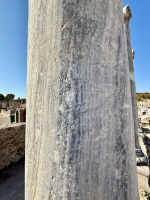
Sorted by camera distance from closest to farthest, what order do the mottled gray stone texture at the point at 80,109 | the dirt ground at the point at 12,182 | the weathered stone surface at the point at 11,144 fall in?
the mottled gray stone texture at the point at 80,109, the dirt ground at the point at 12,182, the weathered stone surface at the point at 11,144

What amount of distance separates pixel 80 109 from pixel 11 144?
5.27 m

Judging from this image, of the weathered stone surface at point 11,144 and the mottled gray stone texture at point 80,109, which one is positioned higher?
the mottled gray stone texture at point 80,109

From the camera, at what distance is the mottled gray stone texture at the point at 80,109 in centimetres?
70

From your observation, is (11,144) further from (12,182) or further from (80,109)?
(80,109)

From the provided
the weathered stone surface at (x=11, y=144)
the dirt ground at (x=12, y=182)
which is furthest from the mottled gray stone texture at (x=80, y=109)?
the weathered stone surface at (x=11, y=144)

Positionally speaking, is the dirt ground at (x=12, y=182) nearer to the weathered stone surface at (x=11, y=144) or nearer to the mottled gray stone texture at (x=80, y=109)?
the weathered stone surface at (x=11, y=144)

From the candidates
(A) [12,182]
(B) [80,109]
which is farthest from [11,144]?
(B) [80,109]

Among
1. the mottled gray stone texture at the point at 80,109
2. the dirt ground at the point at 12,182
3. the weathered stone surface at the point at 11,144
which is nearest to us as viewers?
the mottled gray stone texture at the point at 80,109

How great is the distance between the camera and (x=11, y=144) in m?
5.21

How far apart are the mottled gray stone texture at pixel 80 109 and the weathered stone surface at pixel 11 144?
15.3 feet

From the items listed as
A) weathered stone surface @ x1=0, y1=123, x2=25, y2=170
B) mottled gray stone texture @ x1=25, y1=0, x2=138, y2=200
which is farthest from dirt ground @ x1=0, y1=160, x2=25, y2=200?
mottled gray stone texture @ x1=25, y1=0, x2=138, y2=200

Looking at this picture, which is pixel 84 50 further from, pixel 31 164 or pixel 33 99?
pixel 31 164

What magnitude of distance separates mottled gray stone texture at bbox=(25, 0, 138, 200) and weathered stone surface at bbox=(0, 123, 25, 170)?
4.65 m

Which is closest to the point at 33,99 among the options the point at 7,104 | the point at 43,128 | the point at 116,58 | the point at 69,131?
the point at 43,128
